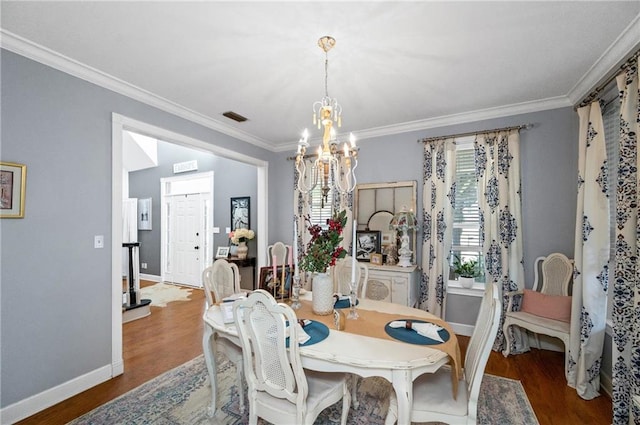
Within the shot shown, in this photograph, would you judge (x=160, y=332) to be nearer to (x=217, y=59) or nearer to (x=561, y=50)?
(x=217, y=59)

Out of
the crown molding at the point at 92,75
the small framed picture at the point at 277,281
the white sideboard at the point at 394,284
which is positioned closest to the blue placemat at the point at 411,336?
the small framed picture at the point at 277,281

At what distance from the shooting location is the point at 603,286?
90.0 inches

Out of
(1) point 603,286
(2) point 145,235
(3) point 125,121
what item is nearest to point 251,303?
(3) point 125,121

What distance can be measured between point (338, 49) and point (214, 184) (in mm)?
4490

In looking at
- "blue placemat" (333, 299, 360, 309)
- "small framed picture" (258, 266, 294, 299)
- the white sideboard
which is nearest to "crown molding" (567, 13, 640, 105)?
the white sideboard

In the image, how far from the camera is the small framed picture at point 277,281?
225 centimetres

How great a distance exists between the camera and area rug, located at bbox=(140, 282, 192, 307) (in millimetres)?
5043

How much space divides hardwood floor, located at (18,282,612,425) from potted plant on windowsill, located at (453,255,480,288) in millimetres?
661

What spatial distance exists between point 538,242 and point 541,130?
1.23 m

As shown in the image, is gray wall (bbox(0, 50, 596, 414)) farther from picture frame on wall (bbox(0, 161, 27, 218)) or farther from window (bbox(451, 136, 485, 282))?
window (bbox(451, 136, 485, 282))

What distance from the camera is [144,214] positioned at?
A: 273 inches

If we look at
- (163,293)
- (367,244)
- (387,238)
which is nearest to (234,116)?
(367,244)

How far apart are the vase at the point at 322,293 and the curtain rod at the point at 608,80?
249 cm

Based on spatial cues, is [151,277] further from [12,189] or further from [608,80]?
[608,80]
